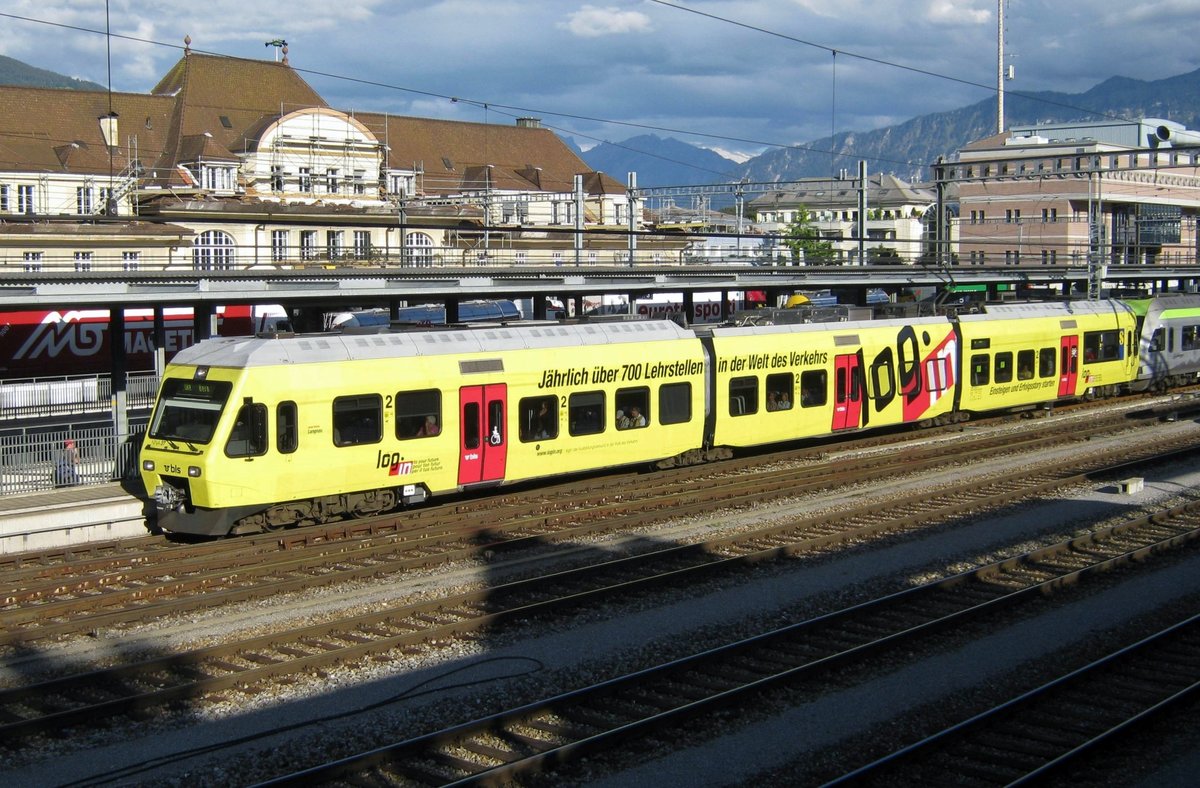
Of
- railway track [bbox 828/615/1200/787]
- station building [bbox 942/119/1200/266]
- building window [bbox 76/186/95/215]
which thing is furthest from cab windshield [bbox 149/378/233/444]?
station building [bbox 942/119/1200/266]

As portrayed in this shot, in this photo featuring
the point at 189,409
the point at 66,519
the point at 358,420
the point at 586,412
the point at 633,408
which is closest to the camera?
the point at 189,409

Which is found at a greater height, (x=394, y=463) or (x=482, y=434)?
(x=482, y=434)

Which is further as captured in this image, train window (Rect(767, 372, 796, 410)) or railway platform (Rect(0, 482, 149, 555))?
train window (Rect(767, 372, 796, 410))

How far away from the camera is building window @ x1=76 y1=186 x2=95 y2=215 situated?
57.2m

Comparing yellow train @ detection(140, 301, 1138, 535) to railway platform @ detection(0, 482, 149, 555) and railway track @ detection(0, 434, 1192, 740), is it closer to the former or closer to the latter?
railway platform @ detection(0, 482, 149, 555)

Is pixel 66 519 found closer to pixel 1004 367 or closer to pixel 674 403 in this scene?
pixel 674 403

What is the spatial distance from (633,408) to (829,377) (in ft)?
17.6

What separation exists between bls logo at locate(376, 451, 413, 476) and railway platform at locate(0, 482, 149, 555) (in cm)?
417

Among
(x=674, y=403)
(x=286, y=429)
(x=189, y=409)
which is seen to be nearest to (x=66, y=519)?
(x=189, y=409)

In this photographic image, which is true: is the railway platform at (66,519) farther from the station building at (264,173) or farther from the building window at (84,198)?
the building window at (84,198)

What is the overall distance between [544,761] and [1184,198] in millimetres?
88817

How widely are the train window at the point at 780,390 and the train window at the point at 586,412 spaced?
4317 mm

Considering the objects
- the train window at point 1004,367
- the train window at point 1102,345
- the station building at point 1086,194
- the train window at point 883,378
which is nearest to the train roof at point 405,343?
the train window at point 883,378

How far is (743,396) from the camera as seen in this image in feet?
76.1
